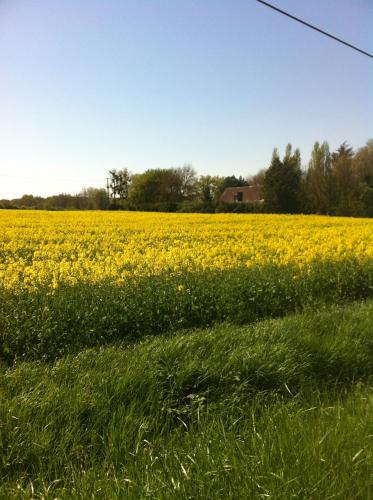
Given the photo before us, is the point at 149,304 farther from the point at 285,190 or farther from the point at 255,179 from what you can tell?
the point at 255,179

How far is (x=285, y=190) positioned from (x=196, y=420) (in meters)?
48.7

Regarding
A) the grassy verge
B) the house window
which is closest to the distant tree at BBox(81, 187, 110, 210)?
the house window

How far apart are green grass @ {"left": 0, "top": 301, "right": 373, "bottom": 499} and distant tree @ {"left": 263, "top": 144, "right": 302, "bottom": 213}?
45446 mm

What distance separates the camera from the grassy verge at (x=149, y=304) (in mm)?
5727

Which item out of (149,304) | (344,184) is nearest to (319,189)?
(344,184)

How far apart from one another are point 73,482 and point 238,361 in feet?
7.26

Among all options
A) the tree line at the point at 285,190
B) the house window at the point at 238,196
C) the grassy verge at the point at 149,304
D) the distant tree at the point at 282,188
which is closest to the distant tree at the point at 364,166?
the tree line at the point at 285,190

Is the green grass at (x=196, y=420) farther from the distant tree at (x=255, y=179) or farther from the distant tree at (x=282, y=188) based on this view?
the distant tree at (x=255, y=179)

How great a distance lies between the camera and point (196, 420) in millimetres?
3877

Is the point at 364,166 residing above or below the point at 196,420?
above

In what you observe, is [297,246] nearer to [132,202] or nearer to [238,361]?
[238,361]

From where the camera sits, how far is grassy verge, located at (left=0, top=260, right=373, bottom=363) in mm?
5727

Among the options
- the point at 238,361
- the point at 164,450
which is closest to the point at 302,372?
the point at 238,361

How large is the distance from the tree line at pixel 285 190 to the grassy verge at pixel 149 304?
37.8 metres
